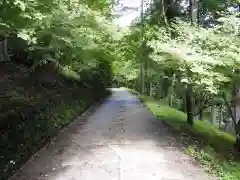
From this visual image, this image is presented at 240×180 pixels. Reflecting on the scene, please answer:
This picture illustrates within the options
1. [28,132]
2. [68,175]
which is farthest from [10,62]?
[68,175]

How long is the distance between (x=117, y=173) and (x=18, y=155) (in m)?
2.36

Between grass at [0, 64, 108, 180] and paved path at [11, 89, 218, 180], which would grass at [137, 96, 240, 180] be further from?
grass at [0, 64, 108, 180]

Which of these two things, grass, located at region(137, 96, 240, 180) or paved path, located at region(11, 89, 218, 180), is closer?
paved path, located at region(11, 89, 218, 180)

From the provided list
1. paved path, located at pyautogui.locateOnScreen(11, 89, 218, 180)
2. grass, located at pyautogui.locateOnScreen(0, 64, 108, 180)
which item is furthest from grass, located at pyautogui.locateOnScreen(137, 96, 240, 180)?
grass, located at pyautogui.locateOnScreen(0, 64, 108, 180)

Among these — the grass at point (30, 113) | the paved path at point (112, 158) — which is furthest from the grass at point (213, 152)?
the grass at point (30, 113)

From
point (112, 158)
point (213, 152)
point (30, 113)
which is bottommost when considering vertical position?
point (213, 152)

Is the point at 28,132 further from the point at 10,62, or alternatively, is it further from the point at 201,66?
the point at 10,62

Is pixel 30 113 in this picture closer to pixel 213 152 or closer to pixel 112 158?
pixel 112 158

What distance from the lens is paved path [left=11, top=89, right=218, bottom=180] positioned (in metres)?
7.24

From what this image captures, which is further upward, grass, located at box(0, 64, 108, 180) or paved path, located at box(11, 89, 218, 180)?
grass, located at box(0, 64, 108, 180)

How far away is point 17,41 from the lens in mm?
11211

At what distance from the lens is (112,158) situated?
8508mm

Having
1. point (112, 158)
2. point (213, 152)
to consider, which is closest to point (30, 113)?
point (112, 158)

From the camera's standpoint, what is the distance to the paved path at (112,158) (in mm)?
7242
